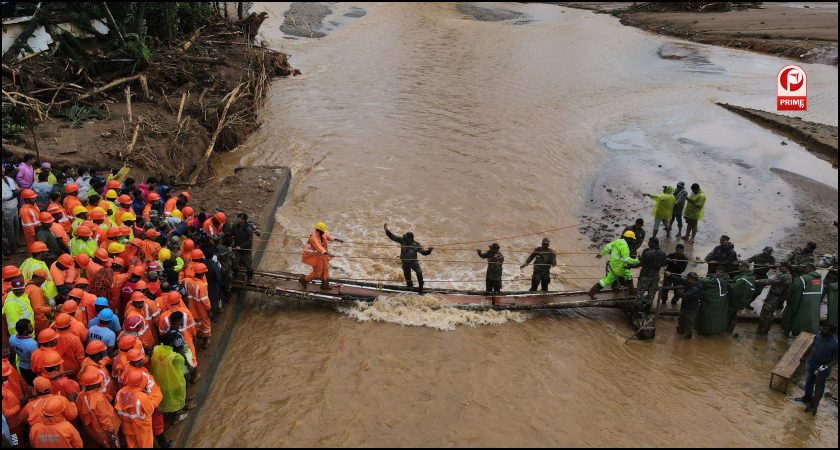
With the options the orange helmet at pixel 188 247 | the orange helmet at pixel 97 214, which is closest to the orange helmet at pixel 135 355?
the orange helmet at pixel 188 247

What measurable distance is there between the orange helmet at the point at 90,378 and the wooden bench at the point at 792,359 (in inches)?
361

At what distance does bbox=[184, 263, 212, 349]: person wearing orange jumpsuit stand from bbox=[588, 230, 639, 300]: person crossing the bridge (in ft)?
21.5

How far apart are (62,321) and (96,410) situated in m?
1.23

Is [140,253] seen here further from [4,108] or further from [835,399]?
[835,399]

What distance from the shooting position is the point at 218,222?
10180 mm

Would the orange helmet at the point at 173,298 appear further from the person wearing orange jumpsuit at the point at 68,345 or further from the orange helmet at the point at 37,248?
the orange helmet at the point at 37,248

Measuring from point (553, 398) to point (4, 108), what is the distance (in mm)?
14789

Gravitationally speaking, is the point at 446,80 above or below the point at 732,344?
above

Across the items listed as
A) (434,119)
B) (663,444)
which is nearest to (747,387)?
(663,444)

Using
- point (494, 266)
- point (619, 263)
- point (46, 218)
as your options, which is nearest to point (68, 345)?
point (46, 218)

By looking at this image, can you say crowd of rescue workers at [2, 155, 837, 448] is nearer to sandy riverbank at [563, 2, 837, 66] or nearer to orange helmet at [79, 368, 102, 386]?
orange helmet at [79, 368, 102, 386]

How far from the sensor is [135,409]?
6.22 meters

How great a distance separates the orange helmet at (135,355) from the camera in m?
6.36

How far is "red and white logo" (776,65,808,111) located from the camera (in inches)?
964
